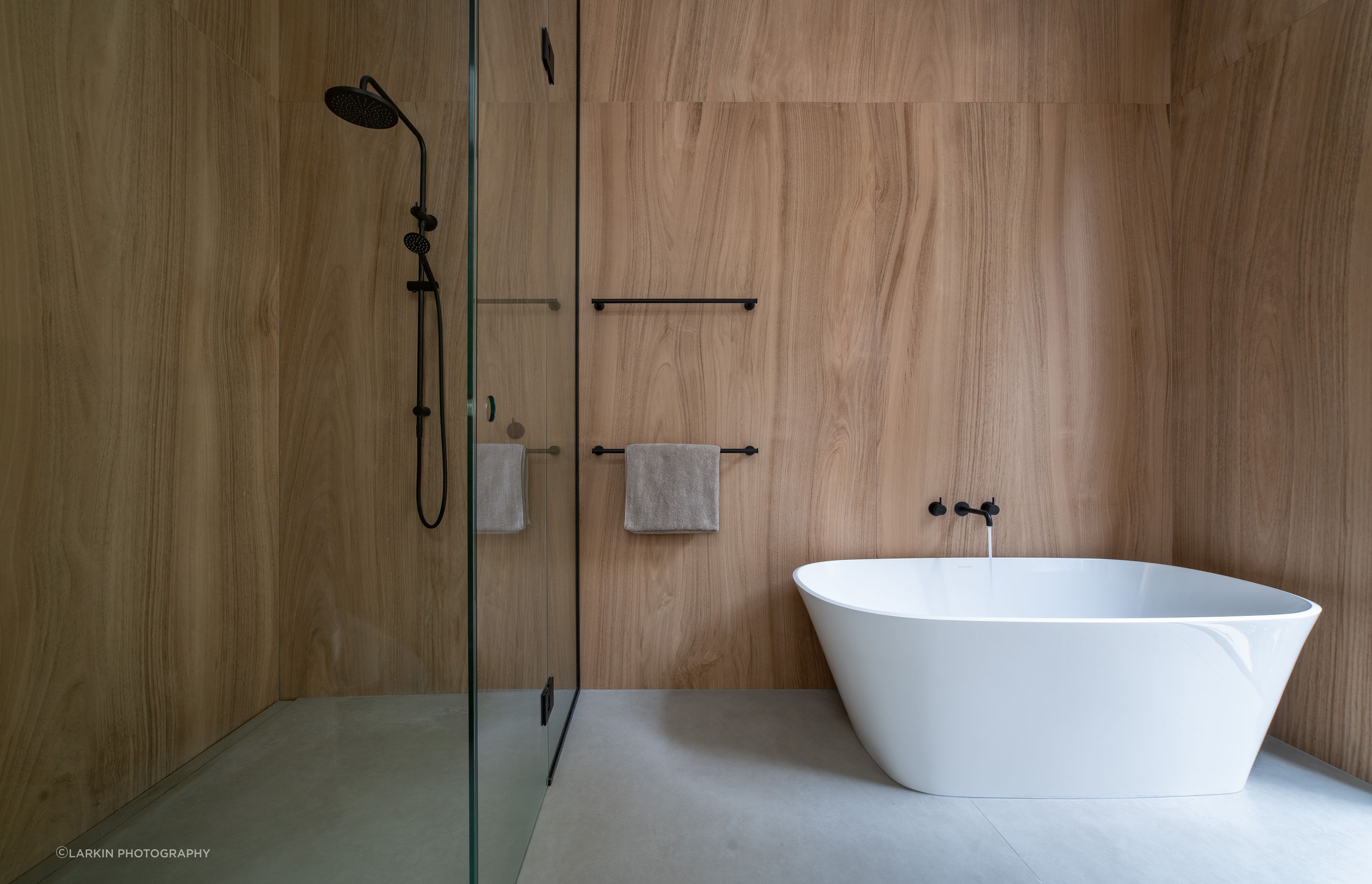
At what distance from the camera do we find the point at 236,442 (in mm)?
593

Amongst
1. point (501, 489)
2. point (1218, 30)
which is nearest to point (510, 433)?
point (501, 489)

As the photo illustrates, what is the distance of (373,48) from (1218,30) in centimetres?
274

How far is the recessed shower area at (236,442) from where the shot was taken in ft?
1.59

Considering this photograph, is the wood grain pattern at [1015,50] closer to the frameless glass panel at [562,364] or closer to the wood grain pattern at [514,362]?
the frameless glass panel at [562,364]

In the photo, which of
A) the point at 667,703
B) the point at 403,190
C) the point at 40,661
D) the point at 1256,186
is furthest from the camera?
the point at 667,703

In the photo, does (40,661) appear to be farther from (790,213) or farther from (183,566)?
(790,213)

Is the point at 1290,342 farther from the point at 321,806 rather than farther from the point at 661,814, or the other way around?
the point at 321,806

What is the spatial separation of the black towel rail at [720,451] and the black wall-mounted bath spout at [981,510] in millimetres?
760

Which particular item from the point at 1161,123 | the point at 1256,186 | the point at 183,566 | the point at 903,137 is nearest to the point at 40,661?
the point at 183,566

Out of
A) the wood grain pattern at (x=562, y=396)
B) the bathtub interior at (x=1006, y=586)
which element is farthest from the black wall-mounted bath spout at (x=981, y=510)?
the wood grain pattern at (x=562, y=396)

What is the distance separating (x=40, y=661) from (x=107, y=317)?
0.95ft

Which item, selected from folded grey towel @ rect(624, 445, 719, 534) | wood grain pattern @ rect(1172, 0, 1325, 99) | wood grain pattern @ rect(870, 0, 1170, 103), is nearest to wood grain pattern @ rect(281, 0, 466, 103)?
folded grey towel @ rect(624, 445, 719, 534)

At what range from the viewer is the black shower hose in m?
0.76

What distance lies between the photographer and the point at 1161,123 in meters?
2.23
